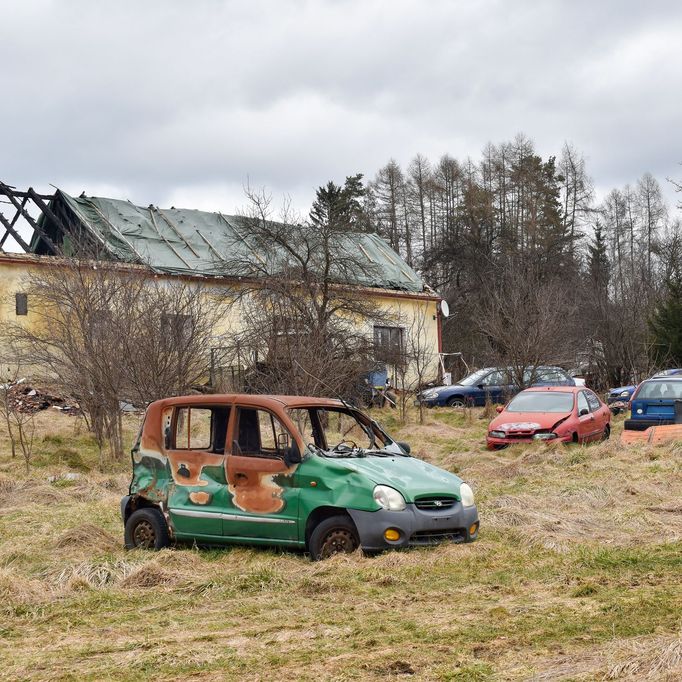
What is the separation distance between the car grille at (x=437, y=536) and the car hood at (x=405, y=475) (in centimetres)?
35

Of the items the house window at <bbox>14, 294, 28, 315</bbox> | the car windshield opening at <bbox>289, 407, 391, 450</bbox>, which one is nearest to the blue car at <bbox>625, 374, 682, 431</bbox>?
the car windshield opening at <bbox>289, 407, 391, 450</bbox>

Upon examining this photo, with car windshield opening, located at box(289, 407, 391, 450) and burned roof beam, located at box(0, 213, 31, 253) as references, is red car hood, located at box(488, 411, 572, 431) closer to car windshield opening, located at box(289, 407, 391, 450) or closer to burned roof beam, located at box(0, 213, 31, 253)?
car windshield opening, located at box(289, 407, 391, 450)

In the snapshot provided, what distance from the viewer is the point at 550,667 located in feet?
18.1

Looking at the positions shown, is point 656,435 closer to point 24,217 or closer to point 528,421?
point 528,421

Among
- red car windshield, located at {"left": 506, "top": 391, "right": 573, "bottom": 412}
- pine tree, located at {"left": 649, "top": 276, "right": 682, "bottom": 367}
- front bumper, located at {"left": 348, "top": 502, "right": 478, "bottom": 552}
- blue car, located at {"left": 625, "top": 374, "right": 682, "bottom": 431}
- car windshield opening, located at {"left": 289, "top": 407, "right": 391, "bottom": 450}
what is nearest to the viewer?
front bumper, located at {"left": 348, "top": 502, "right": 478, "bottom": 552}

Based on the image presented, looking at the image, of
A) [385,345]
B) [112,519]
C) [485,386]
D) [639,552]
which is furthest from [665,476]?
[485,386]

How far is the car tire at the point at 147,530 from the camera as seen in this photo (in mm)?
10547

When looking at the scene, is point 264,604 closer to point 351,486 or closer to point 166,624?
point 166,624

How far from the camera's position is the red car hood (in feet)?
65.2

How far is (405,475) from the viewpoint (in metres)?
10.1

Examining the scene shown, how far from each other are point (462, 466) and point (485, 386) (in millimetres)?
13775

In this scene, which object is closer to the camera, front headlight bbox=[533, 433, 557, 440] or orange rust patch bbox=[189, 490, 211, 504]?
orange rust patch bbox=[189, 490, 211, 504]

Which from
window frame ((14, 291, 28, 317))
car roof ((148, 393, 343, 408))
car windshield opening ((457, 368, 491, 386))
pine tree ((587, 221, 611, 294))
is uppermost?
pine tree ((587, 221, 611, 294))

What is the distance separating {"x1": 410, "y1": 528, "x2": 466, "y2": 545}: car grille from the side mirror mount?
1.37 m
